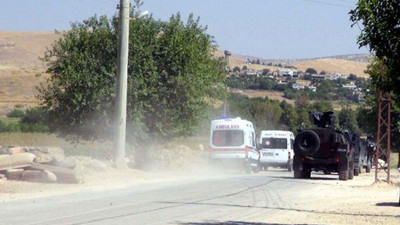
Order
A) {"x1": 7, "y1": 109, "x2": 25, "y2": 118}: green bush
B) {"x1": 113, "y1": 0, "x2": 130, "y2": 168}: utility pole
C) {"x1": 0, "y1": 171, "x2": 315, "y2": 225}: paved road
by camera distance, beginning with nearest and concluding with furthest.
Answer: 1. {"x1": 0, "y1": 171, "x2": 315, "y2": 225}: paved road
2. {"x1": 113, "y1": 0, "x2": 130, "y2": 168}: utility pole
3. {"x1": 7, "y1": 109, "x2": 25, "y2": 118}: green bush

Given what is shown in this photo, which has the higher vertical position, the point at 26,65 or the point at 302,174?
the point at 26,65

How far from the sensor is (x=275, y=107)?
85375mm

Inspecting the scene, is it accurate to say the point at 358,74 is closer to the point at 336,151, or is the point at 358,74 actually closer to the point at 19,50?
the point at 19,50

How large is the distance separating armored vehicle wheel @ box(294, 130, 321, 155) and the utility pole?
23.9 ft

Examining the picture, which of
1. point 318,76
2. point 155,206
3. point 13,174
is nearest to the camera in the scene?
point 155,206

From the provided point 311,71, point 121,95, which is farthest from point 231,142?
point 311,71

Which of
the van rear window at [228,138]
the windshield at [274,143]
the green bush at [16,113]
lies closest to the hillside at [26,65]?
the green bush at [16,113]

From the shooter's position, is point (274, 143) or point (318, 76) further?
point (318, 76)

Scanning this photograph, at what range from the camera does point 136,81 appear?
3947cm

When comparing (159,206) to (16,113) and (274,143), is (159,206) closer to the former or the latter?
(274,143)

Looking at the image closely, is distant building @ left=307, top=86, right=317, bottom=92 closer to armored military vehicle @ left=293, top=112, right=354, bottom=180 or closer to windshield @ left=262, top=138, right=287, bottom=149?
windshield @ left=262, top=138, right=287, bottom=149

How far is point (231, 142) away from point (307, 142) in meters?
7.14

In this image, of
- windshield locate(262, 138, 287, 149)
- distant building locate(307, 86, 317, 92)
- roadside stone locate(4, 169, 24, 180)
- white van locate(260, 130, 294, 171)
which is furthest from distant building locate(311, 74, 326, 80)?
roadside stone locate(4, 169, 24, 180)

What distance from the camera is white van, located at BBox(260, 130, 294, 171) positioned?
165ft
